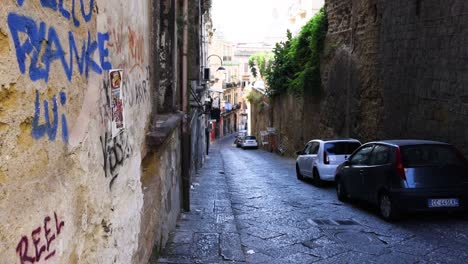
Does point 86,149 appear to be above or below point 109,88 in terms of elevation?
below

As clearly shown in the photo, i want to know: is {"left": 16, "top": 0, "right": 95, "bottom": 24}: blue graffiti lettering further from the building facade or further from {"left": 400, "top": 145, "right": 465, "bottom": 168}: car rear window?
{"left": 400, "top": 145, "right": 465, "bottom": 168}: car rear window

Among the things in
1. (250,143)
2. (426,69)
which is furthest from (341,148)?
(250,143)

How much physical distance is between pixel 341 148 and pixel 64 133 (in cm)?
1340

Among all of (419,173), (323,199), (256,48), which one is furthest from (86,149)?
(256,48)

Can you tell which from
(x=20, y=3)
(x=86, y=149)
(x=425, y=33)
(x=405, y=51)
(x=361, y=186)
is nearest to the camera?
(x=20, y=3)

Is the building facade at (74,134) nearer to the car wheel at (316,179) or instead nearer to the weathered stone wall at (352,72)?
the car wheel at (316,179)

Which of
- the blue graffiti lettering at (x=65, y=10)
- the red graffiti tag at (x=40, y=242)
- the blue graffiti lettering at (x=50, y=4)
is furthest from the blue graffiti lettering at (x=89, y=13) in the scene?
the red graffiti tag at (x=40, y=242)

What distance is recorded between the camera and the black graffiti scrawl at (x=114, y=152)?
3.45 metres

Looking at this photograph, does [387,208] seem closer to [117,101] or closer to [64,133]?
[117,101]

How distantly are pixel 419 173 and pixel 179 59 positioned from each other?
199 inches

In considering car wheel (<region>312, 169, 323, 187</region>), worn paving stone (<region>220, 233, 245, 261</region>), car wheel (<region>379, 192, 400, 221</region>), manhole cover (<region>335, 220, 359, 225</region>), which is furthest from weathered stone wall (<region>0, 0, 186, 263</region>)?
car wheel (<region>312, 169, 323, 187</region>)

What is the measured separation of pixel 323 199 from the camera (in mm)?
12500

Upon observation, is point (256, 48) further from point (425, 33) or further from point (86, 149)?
point (86, 149)

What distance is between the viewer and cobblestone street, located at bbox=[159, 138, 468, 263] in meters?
6.84
